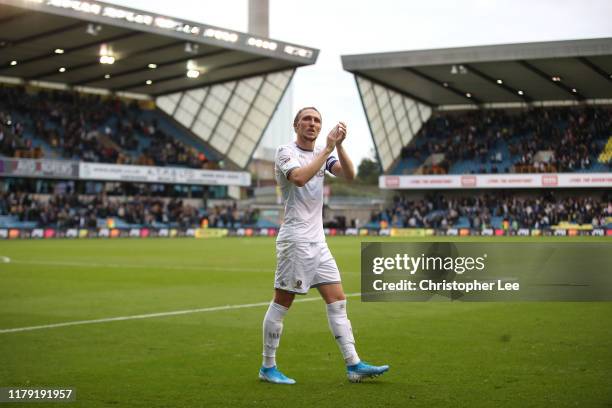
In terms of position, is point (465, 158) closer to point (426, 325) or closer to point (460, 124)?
point (460, 124)

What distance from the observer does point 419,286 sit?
411 inches

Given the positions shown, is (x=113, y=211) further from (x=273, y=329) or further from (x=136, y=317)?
(x=273, y=329)

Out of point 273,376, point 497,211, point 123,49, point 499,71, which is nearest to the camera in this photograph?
point 273,376

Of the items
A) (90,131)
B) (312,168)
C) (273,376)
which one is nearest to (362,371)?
(273,376)

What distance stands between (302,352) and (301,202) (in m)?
2.43

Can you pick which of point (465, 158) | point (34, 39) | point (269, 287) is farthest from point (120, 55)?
point (269, 287)

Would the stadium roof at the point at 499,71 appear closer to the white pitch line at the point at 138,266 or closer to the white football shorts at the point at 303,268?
the white pitch line at the point at 138,266

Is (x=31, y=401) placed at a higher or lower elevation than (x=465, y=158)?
lower

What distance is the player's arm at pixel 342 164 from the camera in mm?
7066

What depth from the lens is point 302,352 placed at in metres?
9.09

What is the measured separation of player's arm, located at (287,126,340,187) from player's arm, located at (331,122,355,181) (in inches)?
4.5

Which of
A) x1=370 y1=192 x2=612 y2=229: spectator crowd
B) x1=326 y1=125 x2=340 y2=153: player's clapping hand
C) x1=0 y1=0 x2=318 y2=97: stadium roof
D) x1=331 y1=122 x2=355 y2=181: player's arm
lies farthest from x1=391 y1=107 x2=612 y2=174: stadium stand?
x1=326 y1=125 x2=340 y2=153: player's clapping hand

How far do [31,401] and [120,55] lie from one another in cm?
5108

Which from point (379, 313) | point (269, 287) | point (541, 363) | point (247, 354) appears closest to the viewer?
point (541, 363)
